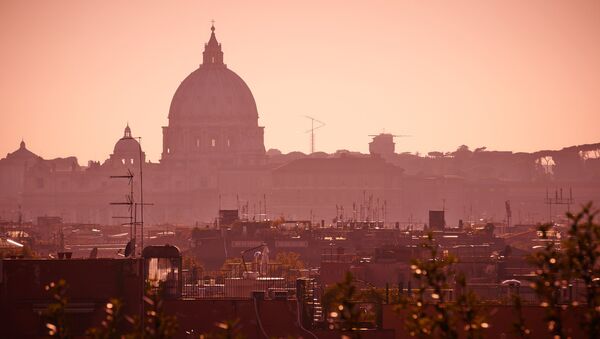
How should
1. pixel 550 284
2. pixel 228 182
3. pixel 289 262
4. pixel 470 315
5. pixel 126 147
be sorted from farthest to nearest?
pixel 228 182 → pixel 126 147 → pixel 289 262 → pixel 550 284 → pixel 470 315

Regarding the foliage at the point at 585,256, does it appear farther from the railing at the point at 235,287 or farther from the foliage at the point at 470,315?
the railing at the point at 235,287

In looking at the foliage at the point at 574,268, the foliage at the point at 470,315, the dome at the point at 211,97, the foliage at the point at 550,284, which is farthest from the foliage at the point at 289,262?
the dome at the point at 211,97

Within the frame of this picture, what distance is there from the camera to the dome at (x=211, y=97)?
5561 inches

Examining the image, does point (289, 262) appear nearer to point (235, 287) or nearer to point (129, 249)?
point (235, 287)

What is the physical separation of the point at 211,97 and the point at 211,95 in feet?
0.43

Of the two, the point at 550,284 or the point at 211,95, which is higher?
the point at 211,95

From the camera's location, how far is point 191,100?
142 metres

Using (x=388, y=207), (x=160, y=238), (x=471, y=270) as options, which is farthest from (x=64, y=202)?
(x=471, y=270)

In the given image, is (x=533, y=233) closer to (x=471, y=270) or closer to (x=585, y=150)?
(x=471, y=270)

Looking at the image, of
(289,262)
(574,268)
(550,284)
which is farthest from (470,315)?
(289,262)

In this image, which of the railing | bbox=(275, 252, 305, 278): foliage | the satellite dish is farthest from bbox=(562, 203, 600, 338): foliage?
bbox=(275, 252, 305, 278): foliage

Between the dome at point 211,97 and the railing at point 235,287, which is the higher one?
the dome at point 211,97

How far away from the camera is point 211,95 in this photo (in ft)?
463

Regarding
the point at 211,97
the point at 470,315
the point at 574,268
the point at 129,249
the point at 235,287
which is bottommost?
the point at 470,315
